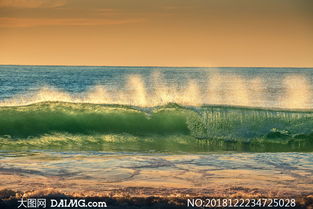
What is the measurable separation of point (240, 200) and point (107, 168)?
10.9ft

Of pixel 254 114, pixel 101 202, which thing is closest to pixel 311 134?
pixel 254 114

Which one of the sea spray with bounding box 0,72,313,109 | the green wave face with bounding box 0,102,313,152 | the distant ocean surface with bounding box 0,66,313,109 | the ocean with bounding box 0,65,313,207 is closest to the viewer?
the ocean with bounding box 0,65,313,207

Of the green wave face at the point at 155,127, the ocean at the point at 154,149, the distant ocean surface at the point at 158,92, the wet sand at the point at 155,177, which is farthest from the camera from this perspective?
the distant ocean surface at the point at 158,92

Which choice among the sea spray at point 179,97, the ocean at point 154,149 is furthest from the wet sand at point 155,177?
the sea spray at point 179,97

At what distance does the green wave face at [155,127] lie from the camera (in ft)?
51.1

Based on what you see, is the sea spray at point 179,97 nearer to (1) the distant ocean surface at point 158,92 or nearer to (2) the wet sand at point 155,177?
(1) the distant ocean surface at point 158,92

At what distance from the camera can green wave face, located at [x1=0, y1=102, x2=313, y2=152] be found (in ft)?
51.1

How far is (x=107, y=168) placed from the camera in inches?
384

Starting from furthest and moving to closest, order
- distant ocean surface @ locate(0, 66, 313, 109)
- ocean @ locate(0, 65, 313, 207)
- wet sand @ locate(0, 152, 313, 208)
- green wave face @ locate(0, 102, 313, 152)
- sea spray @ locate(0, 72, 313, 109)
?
1. distant ocean surface @ locate(0, 66, 313, 109)
2. sea spray @ locate(0, 72, 313, 109)
3. green wave face @ locate(0, 102, 313, 152)
4. ocean @ locate(0, 65, 313, 207)
5. wet sand @ locate(0, 152, 313, 208)

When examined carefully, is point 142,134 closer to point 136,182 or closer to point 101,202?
point 136,182

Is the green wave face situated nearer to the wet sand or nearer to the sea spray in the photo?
the sea spray

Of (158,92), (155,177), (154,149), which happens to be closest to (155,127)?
(154,149)

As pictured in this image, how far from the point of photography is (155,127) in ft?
58.3

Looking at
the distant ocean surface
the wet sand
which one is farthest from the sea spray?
the wet sand
